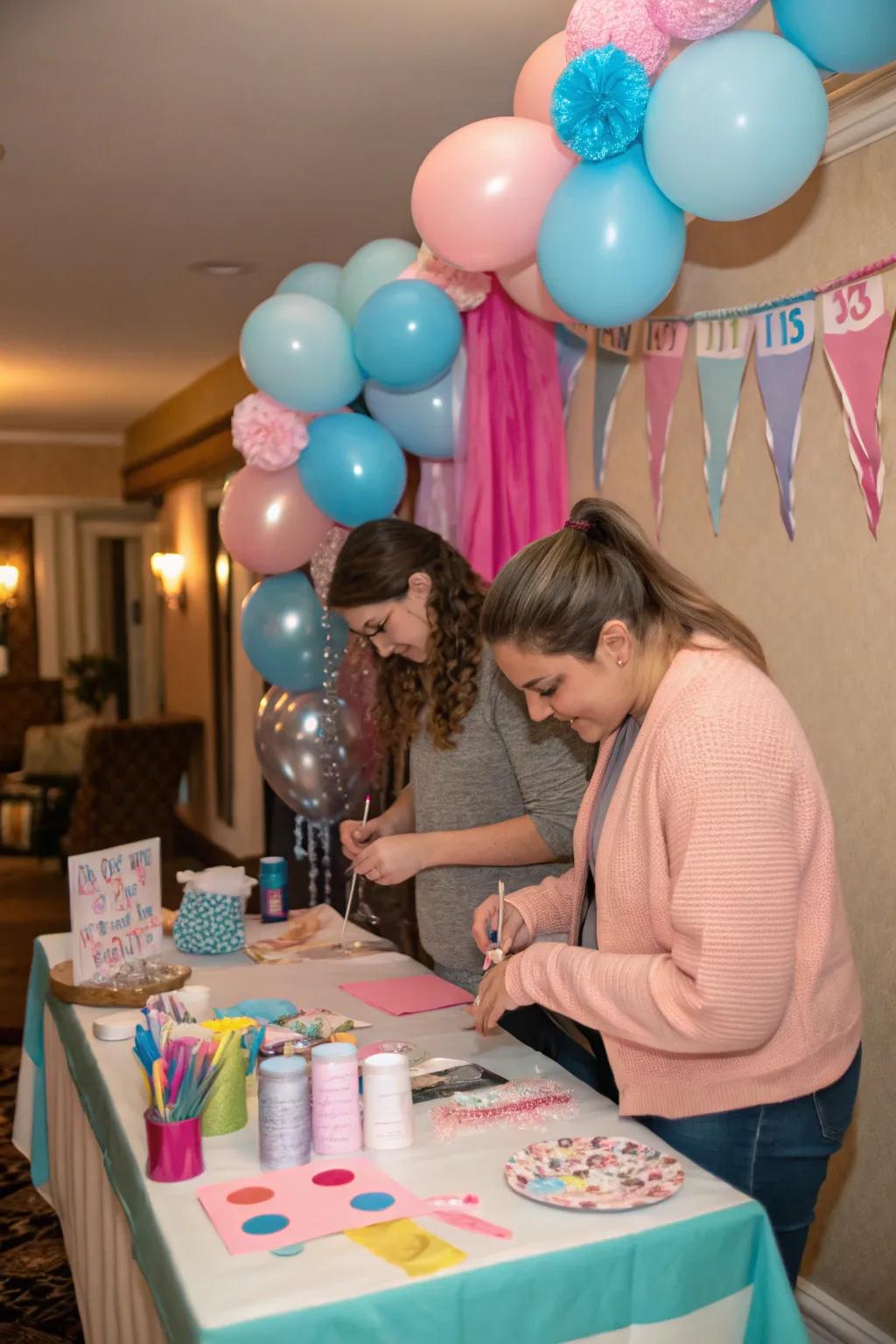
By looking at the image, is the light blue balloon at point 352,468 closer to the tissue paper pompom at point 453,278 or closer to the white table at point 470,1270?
the tissue paper pompom at point 453,278

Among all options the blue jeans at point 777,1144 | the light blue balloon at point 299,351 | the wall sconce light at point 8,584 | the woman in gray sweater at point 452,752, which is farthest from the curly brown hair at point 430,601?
the wall sconce light at point 8,584

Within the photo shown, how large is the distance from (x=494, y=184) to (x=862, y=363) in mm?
680

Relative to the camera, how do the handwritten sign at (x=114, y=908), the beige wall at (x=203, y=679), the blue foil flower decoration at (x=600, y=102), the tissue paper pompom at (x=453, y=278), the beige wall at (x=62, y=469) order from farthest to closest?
the beige wall at (x=62, y=469) → the beige wall at (x=203, y=679) → the tissue paper pompom at (x=453, y=278) → the handwritten sign at (x=114, y=908) → the blue foil flower decoration at (x=600, y=102)

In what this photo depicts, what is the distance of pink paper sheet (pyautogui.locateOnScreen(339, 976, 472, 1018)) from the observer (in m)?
1.94

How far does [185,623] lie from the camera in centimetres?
750

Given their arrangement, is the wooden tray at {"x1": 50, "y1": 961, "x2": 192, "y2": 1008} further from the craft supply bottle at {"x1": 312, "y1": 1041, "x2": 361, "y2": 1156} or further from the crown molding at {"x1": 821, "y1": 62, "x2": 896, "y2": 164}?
the crown molding at {"x1": 821, "y1": 62, "x2": 896, "y2": 164}

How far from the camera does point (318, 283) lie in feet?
9.34

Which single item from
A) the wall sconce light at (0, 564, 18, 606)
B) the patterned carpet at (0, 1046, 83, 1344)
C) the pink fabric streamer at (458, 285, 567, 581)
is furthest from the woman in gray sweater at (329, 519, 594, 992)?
the wall sconce light at (0, 564, 18, 606)

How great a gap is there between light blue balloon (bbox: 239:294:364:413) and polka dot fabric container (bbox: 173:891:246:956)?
106cm

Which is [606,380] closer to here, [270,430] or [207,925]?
[270,430]

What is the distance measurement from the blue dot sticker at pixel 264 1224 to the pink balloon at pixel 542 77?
1751 mm

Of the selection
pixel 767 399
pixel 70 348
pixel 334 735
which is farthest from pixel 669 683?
pixel 70 348

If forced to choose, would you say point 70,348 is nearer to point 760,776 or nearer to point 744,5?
point 744,5

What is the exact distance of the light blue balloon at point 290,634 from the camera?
2.85 metres
